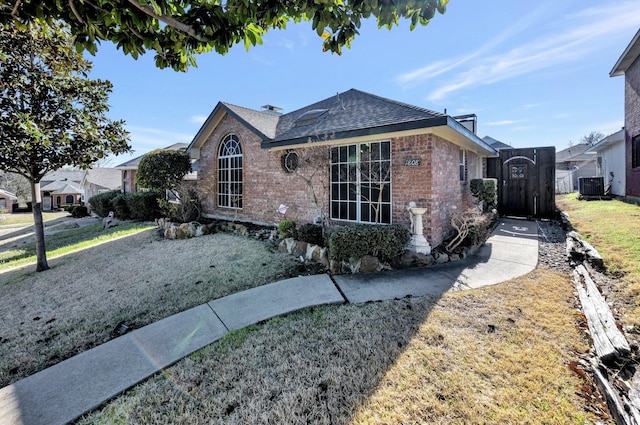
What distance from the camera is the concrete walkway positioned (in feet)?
8.86

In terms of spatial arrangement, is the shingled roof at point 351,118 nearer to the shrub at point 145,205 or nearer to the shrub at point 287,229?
the shrub at point 287,229

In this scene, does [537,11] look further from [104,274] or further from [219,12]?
[104,274]

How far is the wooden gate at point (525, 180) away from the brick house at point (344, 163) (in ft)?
4.68

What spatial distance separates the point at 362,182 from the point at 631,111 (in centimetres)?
1578

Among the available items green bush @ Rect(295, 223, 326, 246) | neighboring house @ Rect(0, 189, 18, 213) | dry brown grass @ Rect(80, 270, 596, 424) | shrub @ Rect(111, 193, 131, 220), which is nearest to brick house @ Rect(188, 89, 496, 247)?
green bush @ Rect(295, 223, 326, 246)

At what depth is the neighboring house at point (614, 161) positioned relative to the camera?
A: 1463 centimetres

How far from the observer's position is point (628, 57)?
1304 centimetres

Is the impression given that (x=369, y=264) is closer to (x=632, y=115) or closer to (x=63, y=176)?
(x=632, y=115)

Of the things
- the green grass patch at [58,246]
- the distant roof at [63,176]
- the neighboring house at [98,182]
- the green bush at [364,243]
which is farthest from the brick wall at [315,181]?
the distant roof at [63,176]

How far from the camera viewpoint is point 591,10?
692 centimetres

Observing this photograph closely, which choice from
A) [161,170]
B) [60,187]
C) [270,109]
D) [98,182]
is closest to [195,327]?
[161,170]

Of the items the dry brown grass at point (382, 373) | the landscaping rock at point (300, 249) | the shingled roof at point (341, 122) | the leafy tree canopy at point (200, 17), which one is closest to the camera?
the dry brown grass at point (382, 373)

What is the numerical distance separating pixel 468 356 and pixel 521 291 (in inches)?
100

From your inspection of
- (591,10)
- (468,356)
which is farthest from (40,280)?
(591,10)
